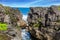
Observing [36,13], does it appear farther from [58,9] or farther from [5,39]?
[5,39]

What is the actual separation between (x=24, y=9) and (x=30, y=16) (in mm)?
11197

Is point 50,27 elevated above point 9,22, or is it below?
below

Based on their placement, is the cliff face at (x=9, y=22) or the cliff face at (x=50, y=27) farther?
the cliff face at (x=50, y=27)

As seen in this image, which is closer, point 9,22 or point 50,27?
point 9,22

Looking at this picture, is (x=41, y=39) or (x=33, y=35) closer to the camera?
(x=41, y=39)

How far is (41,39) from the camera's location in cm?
3266

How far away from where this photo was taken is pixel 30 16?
4581 centimetres

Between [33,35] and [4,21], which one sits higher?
[4,21]

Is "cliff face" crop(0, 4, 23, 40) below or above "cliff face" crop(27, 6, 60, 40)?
above

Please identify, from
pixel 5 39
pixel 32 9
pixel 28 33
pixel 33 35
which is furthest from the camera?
pixel 32 9

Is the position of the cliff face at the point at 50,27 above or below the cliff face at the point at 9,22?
below

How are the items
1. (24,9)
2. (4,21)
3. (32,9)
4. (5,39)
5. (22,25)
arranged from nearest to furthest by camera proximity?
(5,39), (4,21), (22,25), (32,9), (24,9)

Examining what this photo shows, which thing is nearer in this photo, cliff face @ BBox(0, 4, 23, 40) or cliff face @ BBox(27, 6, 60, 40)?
cliff face @ BBox(0, 4, 23, 40)

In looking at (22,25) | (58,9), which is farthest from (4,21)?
(22,25)
